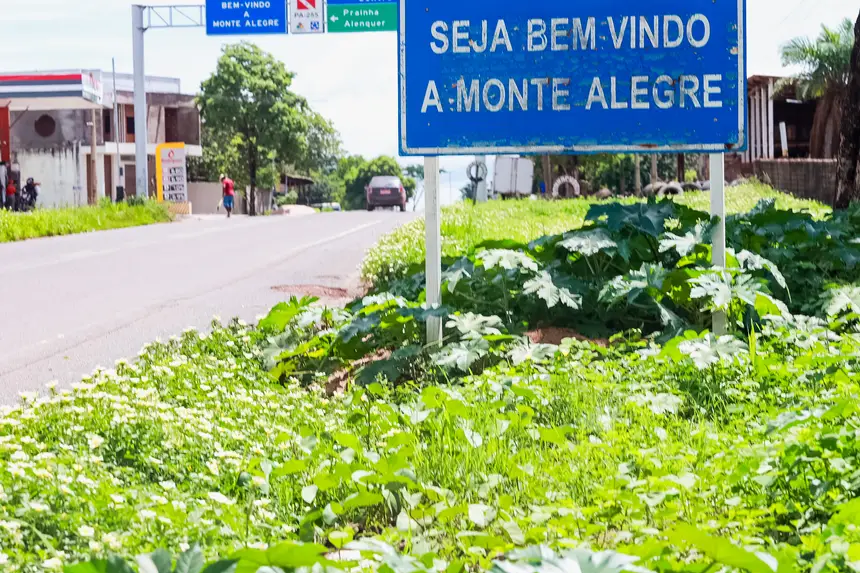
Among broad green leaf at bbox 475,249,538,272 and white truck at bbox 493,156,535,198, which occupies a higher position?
white truck at bbox 493,156,535,198

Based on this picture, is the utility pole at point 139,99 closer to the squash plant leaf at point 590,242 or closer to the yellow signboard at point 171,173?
the yellow signboard at point 171,173

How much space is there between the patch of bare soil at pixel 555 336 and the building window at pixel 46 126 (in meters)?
57.0

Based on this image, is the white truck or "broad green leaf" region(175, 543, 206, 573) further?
the white truck

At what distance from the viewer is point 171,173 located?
1864 inches

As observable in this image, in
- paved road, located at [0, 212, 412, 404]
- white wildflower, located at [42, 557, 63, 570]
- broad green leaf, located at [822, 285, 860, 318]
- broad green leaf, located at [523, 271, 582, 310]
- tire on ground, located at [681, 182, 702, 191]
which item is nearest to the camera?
white wildflower, located at [42, 557, 63, 570]

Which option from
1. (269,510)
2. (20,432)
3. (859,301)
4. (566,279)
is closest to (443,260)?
(566,279)

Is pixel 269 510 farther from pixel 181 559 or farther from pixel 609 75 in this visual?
pixel 609 75

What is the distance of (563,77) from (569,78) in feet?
0.12

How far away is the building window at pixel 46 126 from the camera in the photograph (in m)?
60.2

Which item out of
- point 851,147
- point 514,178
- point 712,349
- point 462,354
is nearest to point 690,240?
point 712,349

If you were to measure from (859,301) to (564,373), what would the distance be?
7.31 feet

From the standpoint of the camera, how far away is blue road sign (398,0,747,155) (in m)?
7.14

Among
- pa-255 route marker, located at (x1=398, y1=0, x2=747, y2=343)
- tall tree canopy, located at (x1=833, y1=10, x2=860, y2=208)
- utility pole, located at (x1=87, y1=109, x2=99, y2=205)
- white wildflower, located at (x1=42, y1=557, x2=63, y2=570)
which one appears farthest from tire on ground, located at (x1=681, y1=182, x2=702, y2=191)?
white wildflower, located at (x1=42, y1=557, x2=63, y2=570)

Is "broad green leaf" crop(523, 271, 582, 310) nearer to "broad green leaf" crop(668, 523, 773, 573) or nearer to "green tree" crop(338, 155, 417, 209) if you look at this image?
"broad green leaf" crop(668, 523, 773, 573)
